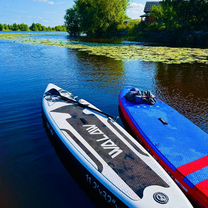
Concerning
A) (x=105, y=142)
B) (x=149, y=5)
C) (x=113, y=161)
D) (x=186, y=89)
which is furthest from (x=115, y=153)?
(x=149, y=5)

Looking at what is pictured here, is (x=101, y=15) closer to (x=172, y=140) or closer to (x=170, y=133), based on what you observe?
(x=170, y=133)

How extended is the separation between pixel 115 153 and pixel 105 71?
15.7 metres

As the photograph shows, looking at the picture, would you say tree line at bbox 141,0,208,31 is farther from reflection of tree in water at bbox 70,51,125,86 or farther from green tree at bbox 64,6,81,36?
green tree at bbox 64,6,81,36

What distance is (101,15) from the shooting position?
66188mm

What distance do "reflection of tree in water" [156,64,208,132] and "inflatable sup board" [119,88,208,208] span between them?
8.26ft

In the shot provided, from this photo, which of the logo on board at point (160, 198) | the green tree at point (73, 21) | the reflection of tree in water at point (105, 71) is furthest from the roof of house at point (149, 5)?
the logo on board at point (160, 198)

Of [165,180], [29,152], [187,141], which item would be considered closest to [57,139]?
[29,152]

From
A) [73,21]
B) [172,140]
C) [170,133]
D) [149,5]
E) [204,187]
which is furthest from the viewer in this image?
[73,21]

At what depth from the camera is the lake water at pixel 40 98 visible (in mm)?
6801

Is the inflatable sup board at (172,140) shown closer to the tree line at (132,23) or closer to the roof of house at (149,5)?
the tree line at (132,23)

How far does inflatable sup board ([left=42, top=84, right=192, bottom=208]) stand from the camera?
555cm

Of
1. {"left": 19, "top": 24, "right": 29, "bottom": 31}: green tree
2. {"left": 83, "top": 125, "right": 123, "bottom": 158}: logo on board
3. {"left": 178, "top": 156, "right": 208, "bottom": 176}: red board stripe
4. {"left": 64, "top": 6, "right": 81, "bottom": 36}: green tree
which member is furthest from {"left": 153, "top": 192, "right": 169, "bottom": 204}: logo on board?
{"left": 19, "top": 24, "right": 29, "bottom": 31}: green tree

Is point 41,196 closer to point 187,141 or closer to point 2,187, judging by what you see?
point 2,187

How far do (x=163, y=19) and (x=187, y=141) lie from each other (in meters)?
56.4
